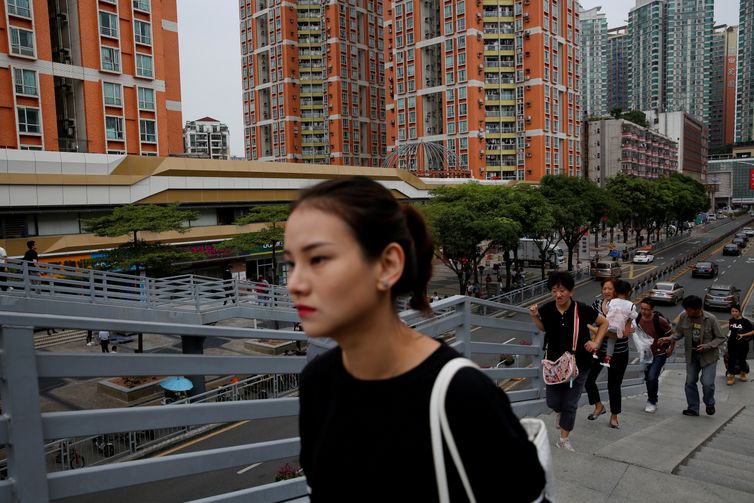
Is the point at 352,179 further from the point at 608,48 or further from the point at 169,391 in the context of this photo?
the point at 608,48

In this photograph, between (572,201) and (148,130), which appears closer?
(148,130)

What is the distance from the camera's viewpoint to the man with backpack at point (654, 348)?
24.6 ft

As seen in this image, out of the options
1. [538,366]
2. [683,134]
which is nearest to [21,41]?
[538,366]

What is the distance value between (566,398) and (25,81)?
32.2 metres

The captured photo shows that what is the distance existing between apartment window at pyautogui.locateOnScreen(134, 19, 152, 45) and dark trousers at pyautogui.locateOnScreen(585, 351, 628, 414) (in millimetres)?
34275

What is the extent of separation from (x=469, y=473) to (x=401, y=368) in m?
0.30

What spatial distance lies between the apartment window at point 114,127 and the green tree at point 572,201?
26049 mm

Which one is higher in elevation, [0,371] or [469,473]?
[0,371]

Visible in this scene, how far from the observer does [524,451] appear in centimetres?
137

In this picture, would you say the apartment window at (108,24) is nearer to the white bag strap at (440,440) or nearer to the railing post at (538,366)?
the railing post at (538,366)

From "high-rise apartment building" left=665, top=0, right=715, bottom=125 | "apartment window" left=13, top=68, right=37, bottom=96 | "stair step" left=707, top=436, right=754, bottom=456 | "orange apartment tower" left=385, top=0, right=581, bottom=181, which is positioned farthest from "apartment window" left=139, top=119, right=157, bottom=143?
"high-rise apartment building" left=665, top=0, right=715, bottom=125

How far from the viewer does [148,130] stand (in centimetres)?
3375

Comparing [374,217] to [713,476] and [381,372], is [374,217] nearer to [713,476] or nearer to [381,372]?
[381,372]

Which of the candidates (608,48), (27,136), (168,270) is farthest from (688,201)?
(608,48)
